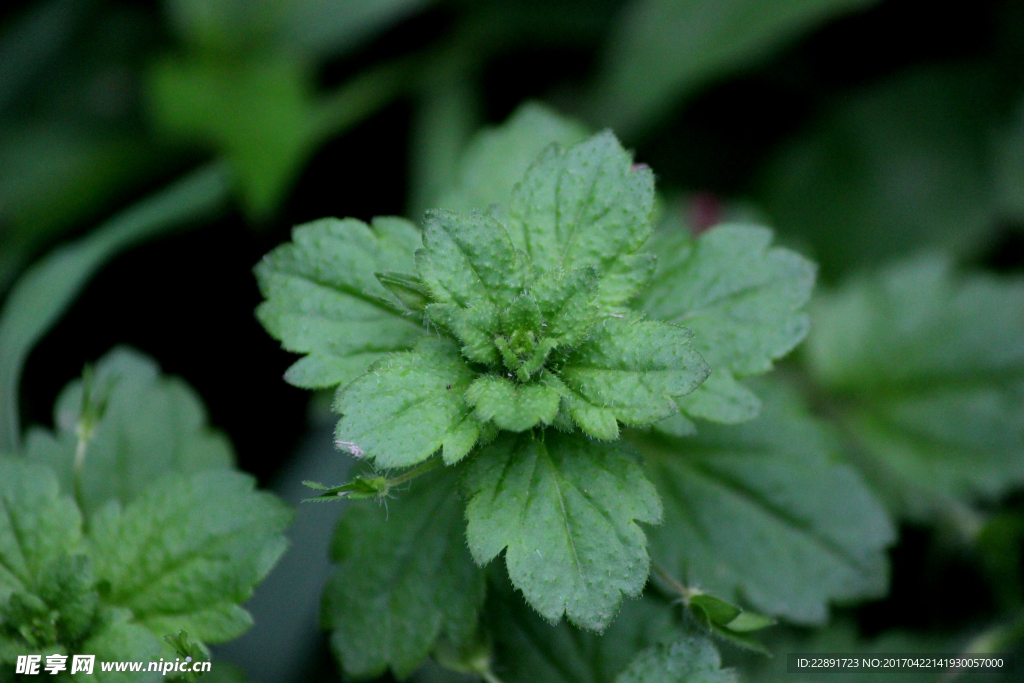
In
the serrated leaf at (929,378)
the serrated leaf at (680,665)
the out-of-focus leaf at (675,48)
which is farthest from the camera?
the out-of-focus leaf at (675,48)

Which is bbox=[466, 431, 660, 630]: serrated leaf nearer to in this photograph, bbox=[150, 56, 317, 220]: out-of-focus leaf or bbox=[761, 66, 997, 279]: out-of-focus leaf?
bbox=[150, 56, 317, 220]: out-of-focus leaf

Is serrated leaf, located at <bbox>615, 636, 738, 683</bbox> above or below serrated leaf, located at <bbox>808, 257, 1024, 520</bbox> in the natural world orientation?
above

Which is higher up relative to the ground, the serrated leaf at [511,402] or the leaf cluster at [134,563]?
the serrated leaf at [511,402]

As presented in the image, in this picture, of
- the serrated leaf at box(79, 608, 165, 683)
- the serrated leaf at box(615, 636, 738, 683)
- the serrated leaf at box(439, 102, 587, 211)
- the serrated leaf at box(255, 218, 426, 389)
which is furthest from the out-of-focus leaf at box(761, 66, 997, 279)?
the serrated leaf at box(79, 608, 165, 683)

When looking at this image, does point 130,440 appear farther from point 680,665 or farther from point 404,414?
point 680,665

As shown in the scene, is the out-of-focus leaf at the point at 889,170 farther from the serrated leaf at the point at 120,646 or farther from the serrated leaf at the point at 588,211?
the serrated leaf at the point at 120,646

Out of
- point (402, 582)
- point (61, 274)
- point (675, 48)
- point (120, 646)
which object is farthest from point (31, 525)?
point (675, 48)

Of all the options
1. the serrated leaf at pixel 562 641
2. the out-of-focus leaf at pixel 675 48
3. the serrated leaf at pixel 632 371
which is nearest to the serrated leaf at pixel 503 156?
the serrated leaf at pixel 632 371

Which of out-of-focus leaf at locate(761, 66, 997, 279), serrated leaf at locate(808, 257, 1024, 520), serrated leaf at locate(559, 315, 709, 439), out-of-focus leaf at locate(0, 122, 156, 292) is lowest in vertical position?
serrated leaf at locate(808, 257, 1024, 520)
